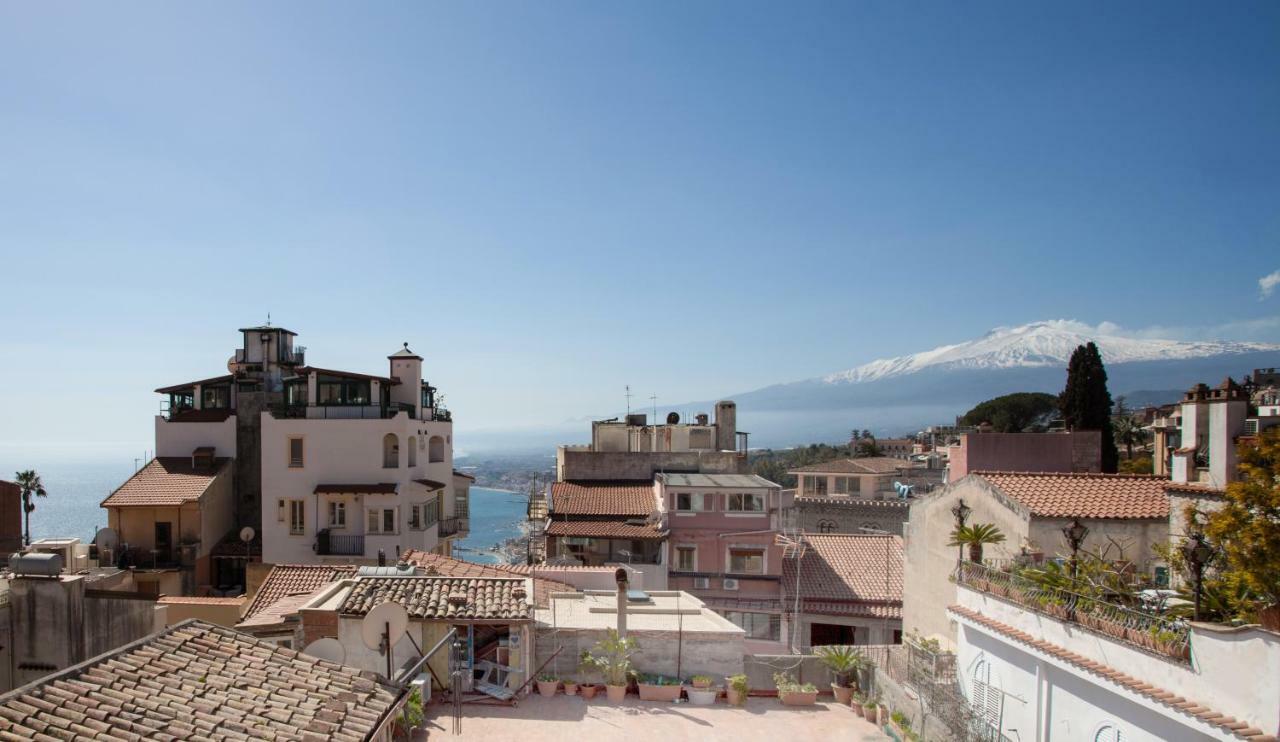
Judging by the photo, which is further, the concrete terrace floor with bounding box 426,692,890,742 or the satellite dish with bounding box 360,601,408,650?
the concrete terrace floor with bounding box 426,692,890,742

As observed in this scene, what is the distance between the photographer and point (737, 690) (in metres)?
14.3

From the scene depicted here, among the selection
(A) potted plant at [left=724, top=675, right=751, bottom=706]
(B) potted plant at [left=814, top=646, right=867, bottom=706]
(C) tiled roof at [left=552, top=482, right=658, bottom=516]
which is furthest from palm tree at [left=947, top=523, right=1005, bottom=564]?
(C) tiled roof at [left=552, top=482, right=658, bottom=516]

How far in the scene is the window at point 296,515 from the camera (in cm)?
3425

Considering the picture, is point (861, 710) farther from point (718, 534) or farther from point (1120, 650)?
point (718, 534)

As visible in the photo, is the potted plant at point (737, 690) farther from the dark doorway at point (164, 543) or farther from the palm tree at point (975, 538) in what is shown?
the dark doorway at point (164, 543)

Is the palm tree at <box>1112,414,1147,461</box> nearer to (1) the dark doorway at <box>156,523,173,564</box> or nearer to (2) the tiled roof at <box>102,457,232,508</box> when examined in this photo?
(2) the tiled roof at <box>102,457,232,508</box>

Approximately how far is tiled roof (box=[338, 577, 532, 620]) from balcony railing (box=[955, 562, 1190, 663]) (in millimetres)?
8282

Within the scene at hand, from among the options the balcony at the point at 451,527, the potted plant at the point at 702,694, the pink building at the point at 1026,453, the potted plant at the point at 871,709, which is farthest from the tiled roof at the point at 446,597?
the balcony at the point at 451,527

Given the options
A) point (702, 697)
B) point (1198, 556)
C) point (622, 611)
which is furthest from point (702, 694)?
point (1198, 556)

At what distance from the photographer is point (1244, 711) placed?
8656 millimetres

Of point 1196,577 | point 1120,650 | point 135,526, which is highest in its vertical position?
point 1196,577

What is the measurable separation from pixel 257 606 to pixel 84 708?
10.8 meters

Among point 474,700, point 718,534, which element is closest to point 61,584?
point 474,700

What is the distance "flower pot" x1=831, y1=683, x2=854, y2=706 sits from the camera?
48.4 feet
